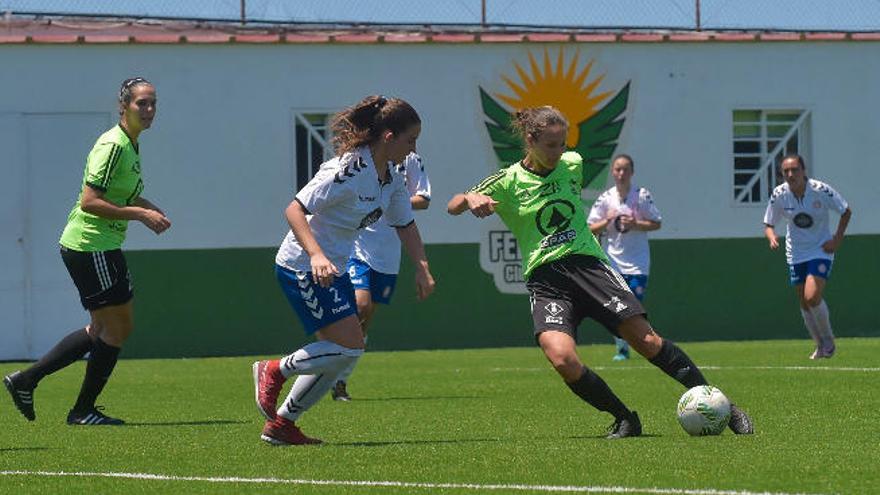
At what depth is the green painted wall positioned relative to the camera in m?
22.8

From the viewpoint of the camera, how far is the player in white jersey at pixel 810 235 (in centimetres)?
1930

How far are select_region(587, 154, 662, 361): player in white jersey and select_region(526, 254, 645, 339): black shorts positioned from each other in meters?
9.43

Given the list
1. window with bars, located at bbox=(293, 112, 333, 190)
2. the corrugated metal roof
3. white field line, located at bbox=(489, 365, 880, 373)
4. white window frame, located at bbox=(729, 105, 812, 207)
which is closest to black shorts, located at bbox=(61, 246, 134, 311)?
white field line, located at bbox=(489, 365, 880, 373)

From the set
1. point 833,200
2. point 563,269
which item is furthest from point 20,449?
point 833,200

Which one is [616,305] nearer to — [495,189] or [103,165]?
[495,189]

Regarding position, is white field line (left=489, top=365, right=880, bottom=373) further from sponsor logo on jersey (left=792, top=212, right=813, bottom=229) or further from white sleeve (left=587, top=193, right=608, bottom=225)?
sponsor logo on jersey (left=792, top=212, right=813, bottom=229)

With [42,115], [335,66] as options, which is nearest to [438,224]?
[335,66]

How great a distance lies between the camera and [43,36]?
74.0 feet

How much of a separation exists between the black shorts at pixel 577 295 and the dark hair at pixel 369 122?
127cm

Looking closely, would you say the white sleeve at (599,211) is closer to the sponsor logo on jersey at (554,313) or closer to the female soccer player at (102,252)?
the female soccer player at (102,252)

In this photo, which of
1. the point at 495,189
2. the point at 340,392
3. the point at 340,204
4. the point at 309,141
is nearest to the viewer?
the point at 340,204

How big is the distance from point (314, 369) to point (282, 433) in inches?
15.7

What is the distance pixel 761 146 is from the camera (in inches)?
955

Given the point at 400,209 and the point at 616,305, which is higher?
the point at 400,209
